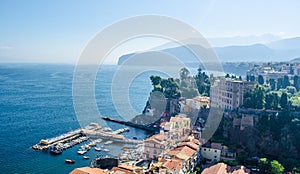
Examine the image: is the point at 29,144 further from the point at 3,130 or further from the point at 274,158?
the point at 274,158

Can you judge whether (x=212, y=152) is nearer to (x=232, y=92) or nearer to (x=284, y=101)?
(x=232, y=92)

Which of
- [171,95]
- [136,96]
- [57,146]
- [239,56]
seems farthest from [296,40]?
[57,146]

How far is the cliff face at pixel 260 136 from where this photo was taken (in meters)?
9.04

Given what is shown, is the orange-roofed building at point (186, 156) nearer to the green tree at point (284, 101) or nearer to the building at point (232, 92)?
the building at point (232, 92)

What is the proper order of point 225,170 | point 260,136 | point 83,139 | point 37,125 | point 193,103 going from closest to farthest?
point 225,170
point 260,136
point 83,139
point 193,103
point 37,125

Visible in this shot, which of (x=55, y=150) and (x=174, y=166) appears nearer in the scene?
(x=174, y=166)

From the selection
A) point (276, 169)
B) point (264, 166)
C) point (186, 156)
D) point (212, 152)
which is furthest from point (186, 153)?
point (276, 169)

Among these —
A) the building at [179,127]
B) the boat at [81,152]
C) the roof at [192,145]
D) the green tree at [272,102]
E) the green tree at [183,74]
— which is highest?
the green tree at [183,74]

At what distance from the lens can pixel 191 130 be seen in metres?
11.0

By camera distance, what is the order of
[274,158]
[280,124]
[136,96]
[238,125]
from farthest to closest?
[136,96] < [238,125] < [280,124] < [274,158]

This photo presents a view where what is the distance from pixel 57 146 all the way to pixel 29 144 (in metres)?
1.39

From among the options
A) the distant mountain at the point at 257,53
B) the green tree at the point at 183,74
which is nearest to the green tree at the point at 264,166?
the green tree at the point at 183,74

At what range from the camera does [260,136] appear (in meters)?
9.55

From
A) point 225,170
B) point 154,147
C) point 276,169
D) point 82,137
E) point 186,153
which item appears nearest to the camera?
point 225,170
